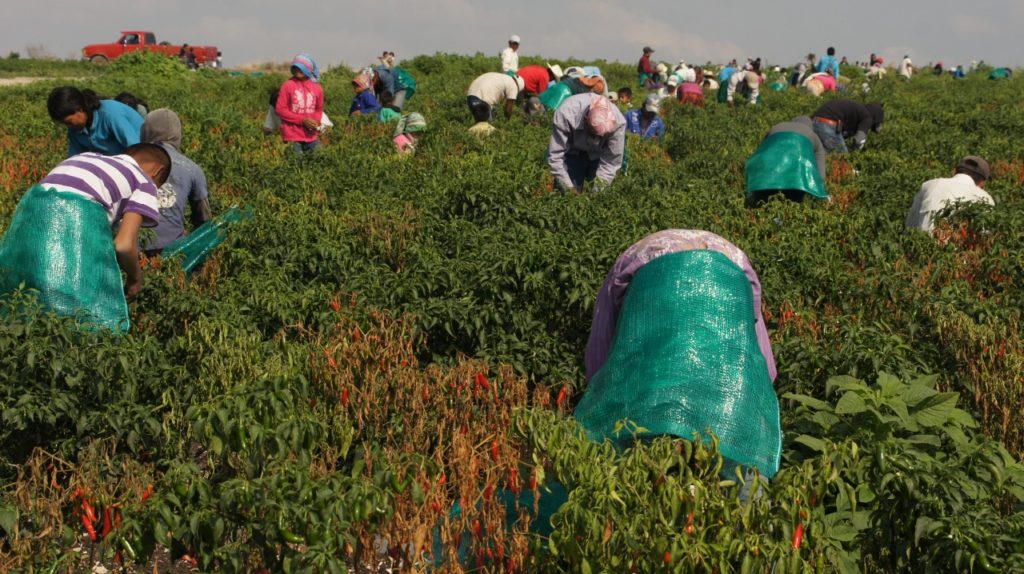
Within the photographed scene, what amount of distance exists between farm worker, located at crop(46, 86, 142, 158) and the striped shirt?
2.28 m

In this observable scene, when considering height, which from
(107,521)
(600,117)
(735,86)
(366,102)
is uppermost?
(735,86)

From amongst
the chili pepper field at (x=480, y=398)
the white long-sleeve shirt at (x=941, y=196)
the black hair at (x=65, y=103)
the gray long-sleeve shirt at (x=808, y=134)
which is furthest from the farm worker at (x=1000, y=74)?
the black hair at (x=65, y=103)

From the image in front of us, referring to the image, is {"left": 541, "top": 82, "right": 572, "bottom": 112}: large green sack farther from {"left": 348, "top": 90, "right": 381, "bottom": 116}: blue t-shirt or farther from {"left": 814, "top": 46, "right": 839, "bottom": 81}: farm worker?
{"left": 814, "top": 46, "right": 839, "bottom": 81}: farm worker

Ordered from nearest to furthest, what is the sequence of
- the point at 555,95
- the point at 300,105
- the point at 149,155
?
1. the point at 149,155
2. the point at 300,105
3. the point at 555,95

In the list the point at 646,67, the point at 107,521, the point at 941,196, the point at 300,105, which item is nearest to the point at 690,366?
the point at 107,521

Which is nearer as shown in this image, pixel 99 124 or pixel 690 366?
pixel 690 366

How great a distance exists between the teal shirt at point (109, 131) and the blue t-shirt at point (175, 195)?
0.68 metres

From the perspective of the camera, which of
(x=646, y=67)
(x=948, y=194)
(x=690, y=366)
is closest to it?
(x=690, y=366)

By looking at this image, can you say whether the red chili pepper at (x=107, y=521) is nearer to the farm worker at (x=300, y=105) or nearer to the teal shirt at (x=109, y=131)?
the teal shirt at (x=109, y=131)

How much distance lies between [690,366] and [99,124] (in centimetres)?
505

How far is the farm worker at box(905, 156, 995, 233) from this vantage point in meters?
7.06

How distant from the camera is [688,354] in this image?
3.20 metres

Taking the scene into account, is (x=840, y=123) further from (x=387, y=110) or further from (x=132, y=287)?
(x=132, y=287)

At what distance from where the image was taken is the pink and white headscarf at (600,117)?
7129mm
